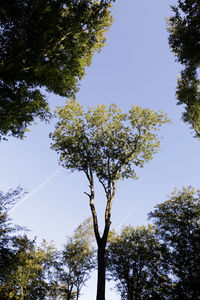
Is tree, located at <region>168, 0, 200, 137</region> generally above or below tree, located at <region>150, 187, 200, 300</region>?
above

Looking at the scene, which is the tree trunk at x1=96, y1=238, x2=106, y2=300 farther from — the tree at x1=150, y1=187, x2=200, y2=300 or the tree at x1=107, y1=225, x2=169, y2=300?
the tree at x1=107, y1=225, x2=169, y2=300

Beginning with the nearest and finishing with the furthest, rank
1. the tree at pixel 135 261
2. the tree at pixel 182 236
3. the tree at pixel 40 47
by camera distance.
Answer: the tree at pixel 40 47 < the tree at pixel 182 236 < the tree at pixel 135 261

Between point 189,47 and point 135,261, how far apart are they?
898 inches

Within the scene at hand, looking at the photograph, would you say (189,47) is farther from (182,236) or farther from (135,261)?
(135,261)

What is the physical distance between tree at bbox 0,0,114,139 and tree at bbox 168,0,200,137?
4795 mm

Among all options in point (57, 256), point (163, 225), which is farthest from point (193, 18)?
point (57, 256)

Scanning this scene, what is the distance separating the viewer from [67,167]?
1478cm

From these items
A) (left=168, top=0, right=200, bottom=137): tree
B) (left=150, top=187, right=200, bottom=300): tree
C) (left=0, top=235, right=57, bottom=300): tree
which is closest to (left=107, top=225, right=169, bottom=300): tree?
(left=150, top=187, right=200, bottom=300): tree

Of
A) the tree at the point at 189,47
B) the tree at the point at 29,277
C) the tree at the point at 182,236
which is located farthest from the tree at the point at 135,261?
the tree at the point at 189,47

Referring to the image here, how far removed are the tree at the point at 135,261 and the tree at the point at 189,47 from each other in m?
14.0

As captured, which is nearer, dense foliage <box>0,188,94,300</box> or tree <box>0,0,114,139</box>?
tree <box>0,0,114,139</box>

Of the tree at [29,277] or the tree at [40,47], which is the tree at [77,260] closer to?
the tree at [29,277]

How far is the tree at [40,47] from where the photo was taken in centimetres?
785

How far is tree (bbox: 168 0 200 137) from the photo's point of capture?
9.90 meters
